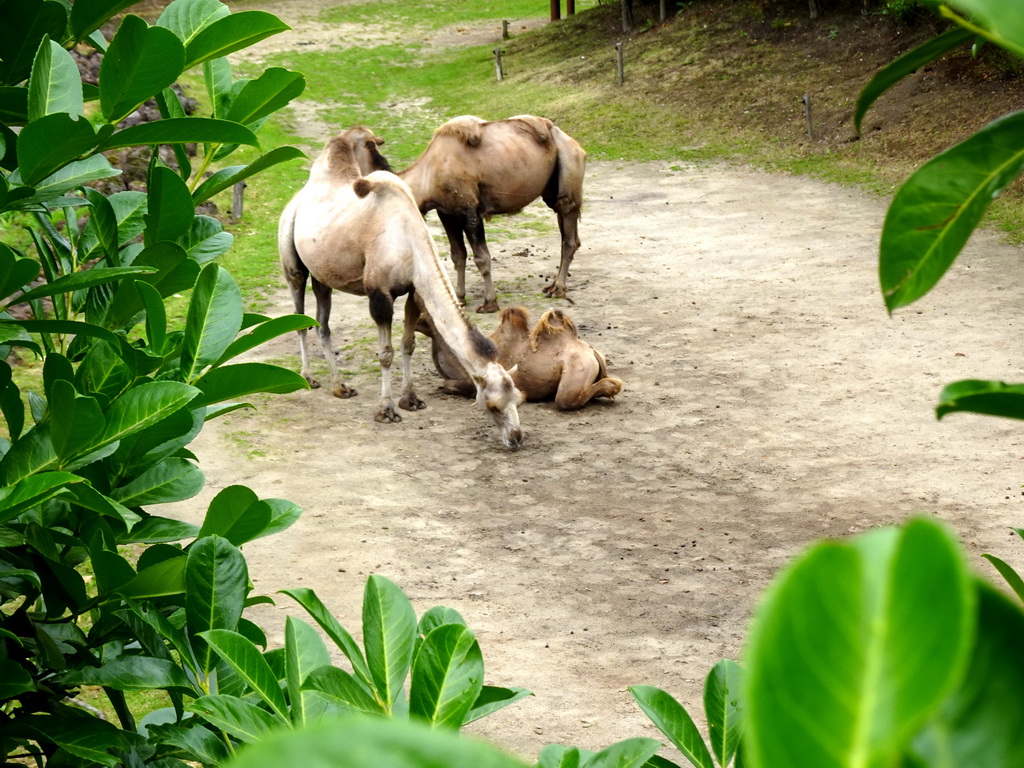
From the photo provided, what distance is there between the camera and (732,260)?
11.8 meters

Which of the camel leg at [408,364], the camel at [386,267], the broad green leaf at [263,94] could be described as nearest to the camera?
the broad green leaf at [263,94]

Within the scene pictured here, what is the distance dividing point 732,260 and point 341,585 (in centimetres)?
721

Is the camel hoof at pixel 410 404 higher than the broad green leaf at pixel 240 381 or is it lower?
lower

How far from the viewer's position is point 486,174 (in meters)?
10.3

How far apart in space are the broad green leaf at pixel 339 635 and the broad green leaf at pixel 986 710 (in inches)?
26.9

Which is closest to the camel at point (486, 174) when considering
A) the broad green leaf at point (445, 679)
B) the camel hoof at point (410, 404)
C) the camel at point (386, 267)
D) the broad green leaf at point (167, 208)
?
the camel at point (386, 267)

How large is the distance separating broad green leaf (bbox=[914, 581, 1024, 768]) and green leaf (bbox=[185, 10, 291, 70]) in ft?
3.59

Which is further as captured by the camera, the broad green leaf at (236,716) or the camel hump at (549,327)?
the camel hump at (549,327)

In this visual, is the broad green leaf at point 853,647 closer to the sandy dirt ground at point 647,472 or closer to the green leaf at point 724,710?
the green leaf at point 724,710

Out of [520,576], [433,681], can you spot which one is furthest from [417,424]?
[433,681]

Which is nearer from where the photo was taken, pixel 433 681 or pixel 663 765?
pixel 433 681

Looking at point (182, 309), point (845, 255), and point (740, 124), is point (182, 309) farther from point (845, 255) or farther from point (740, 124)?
point (740, 124)

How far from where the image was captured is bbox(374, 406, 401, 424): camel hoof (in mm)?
8125

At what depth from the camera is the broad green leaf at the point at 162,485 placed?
4.23 feet
